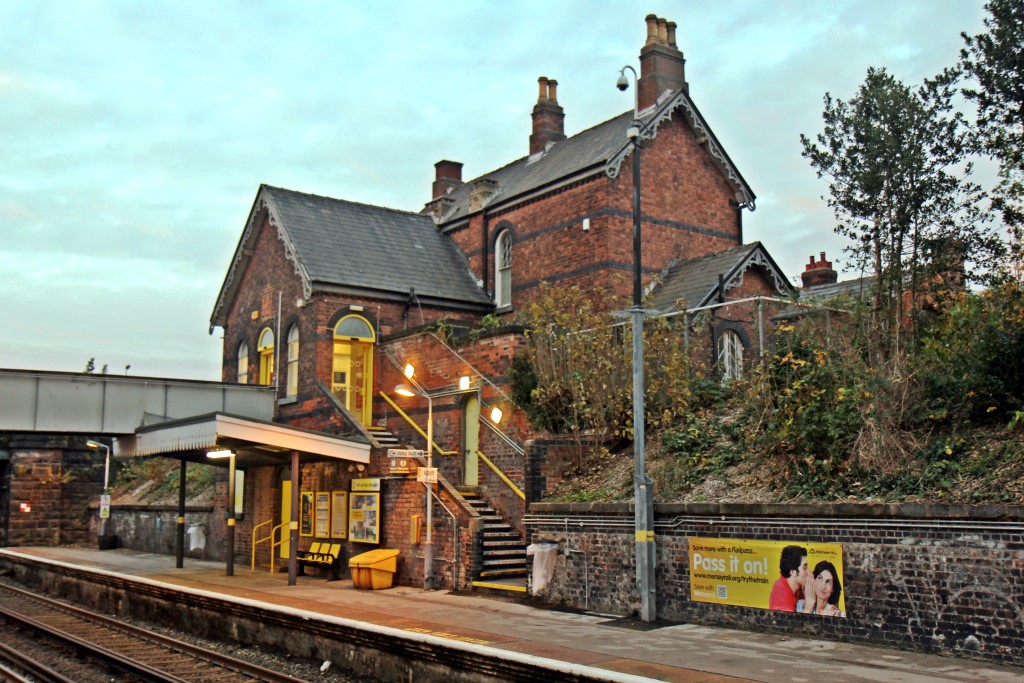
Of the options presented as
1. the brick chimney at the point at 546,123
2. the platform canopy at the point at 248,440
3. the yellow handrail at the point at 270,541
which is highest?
the brick chimney at the point at 546,123

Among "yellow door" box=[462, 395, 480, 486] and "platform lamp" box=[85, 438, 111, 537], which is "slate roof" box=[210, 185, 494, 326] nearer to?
"yellow door" box=[462, 395, 480, 486]

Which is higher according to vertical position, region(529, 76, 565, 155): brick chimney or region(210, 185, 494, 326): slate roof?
region(529, 76, 565, 155): brick chimney

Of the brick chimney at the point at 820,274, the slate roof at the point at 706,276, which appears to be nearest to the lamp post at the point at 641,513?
the slate roof at the point at 706,276

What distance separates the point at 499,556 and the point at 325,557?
4874mm

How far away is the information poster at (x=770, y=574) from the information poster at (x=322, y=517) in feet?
33.9

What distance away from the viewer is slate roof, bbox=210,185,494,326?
80.8 feet

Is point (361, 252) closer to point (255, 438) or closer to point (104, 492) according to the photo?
point (255, 438)

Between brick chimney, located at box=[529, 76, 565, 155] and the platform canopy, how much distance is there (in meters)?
13.7

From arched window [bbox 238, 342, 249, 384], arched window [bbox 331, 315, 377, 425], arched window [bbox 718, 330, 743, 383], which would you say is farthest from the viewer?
arched window [bbox 238, 342, 249, 384]

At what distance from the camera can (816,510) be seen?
11367 millimetres

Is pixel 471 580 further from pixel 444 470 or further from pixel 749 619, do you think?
pixel 749 619

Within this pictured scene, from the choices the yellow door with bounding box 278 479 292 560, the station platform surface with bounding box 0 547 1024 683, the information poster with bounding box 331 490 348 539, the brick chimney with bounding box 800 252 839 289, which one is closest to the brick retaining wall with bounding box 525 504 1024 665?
the station platform surface with bounding box 0 547 1024 683

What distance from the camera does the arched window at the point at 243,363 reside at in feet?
92.1

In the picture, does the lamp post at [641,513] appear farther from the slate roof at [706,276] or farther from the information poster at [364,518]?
the slate roof at [706,276]
